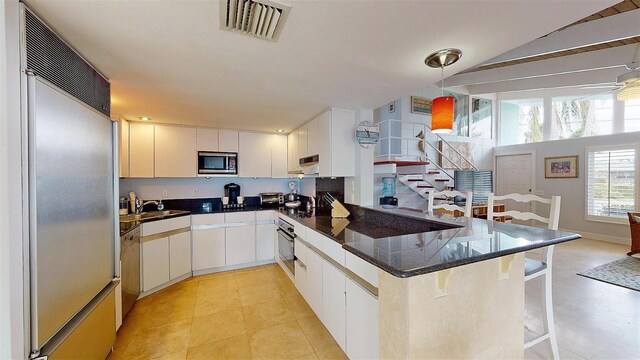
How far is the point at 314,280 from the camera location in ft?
7.38

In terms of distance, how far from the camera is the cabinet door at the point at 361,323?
56.2 inches

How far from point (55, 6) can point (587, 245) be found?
7.67m

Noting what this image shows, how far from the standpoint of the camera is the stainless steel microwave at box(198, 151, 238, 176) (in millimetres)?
3607

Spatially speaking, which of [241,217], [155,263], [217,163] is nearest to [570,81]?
[241,217]

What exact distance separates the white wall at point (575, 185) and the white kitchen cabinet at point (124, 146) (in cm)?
861

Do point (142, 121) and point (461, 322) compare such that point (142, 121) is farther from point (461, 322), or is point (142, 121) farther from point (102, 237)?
point (461, 322)

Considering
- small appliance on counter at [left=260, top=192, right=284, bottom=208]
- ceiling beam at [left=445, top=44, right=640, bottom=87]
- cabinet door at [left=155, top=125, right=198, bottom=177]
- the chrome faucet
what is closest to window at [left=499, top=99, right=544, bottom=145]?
ceiling beam at [left=445, top=44, right=640, bottom=87]

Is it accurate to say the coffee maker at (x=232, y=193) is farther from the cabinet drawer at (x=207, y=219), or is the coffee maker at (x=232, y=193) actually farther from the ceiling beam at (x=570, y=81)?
the ceiling beam at (x=570, y=81)

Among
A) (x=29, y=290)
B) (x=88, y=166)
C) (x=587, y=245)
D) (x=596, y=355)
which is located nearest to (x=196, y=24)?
(x=88, y=166)

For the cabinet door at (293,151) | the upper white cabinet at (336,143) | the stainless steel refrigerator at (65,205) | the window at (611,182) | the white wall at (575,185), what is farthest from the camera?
the white wall at (575,185)

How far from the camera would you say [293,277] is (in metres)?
2.88

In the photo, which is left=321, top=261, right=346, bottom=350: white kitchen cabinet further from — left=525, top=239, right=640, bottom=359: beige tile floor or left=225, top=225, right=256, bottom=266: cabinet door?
left=225, top=225, right=256, bottom=266: cabinet door

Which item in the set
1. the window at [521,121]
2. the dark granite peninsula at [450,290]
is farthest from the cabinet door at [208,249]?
the window at [521,121]

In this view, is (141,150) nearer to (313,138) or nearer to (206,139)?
(206,139)
